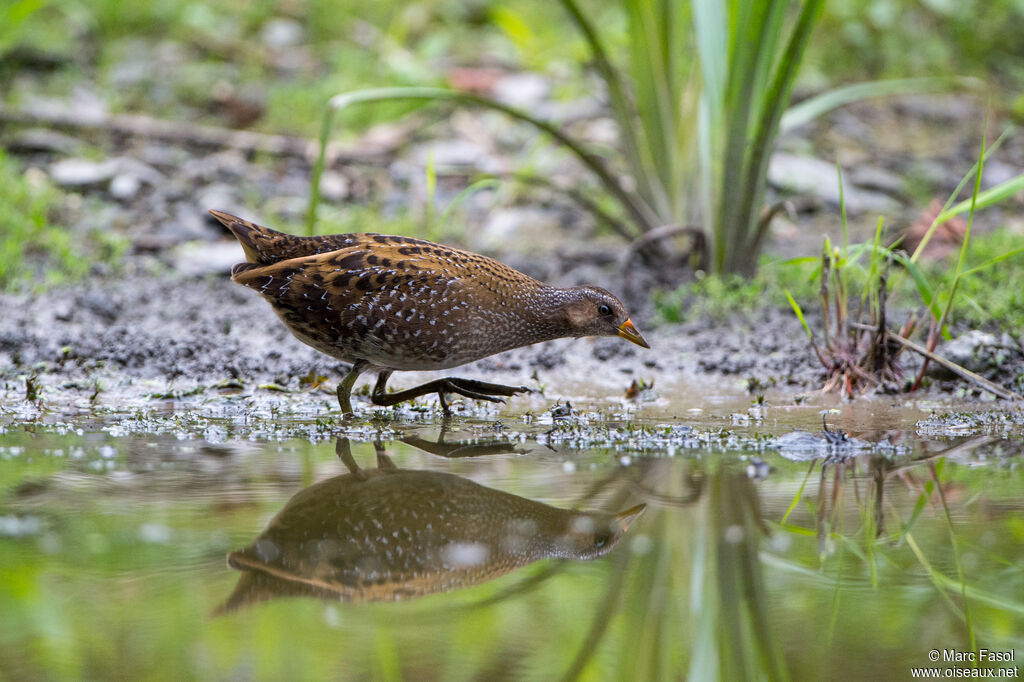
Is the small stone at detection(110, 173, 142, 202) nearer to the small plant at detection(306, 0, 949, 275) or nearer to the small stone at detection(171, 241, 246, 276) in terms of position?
the small stone at detection(171, 241, 246, 276)

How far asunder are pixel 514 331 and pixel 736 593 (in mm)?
2281

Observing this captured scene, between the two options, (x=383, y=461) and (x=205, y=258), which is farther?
(x=205, y=258)

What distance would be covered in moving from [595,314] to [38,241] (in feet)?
12.8

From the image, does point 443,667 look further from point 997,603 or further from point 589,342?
point 589,342

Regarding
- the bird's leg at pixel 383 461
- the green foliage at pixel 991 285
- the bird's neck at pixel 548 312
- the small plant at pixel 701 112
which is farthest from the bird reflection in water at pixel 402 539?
the green foliage at pixel 991 285

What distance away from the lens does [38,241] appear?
655cm

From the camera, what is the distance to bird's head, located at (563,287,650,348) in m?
4.36

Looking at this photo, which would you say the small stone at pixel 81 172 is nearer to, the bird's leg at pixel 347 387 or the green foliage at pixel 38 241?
the green foliage at pixel 38 241

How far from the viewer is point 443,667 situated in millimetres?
1773

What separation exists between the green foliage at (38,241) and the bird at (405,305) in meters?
2.28

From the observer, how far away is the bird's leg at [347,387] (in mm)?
4062

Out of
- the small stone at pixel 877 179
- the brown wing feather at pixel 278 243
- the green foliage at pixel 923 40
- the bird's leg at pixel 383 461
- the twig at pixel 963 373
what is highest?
the green foliage at pixel 923 40

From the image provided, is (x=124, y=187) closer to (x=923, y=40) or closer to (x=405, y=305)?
(x=405, y=305)

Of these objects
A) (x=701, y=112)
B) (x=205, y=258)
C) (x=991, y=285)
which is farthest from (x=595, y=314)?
(x=205, y=258)
